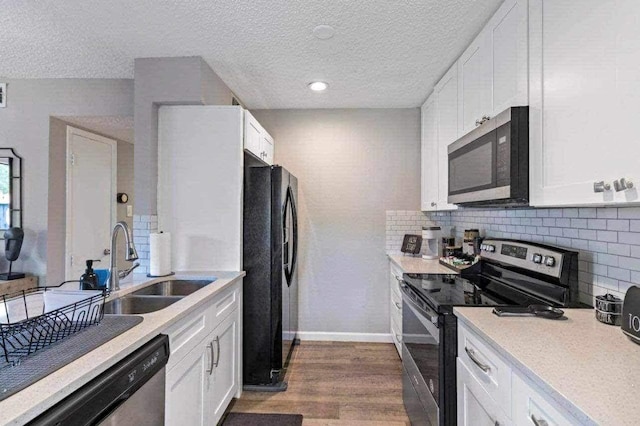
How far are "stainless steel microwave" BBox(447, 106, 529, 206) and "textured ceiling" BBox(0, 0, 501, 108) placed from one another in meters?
0.73

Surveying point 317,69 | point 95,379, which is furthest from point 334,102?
point 95,379

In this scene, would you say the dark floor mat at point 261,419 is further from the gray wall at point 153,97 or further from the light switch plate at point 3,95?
the light switch plate at point 3,95

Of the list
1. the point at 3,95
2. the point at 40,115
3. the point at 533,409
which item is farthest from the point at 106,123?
the point at 533,409

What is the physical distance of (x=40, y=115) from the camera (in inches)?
113

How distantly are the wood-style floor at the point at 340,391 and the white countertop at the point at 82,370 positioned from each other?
119 cm

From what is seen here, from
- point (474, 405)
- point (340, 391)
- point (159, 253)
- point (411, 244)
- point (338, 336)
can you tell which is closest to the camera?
point (474, 405)

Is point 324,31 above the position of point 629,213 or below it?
above

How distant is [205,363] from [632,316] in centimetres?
185

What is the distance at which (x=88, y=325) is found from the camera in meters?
1.24

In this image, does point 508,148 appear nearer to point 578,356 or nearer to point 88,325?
point 578,356

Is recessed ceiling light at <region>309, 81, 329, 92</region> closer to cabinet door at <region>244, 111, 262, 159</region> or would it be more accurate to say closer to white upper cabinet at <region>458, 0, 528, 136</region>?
cabinet door at <region>244, 111, 262, 159</region>

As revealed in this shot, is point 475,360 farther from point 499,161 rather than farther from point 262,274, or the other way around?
point 262,274

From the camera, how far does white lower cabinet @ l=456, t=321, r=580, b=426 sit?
90 centimetres

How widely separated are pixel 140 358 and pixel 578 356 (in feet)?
4.49
